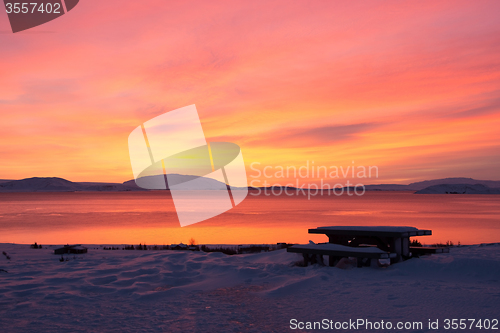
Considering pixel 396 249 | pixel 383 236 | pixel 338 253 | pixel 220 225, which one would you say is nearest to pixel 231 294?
pixel 338 253

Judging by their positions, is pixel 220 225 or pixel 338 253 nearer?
pixel 338 253

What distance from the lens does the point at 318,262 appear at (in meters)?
8.13

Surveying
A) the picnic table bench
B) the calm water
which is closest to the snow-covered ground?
the picnic table bench

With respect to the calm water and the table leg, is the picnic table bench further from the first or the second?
the calm water

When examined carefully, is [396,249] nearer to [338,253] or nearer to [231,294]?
[338,253]

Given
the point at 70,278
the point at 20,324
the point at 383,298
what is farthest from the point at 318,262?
the point at 20,324

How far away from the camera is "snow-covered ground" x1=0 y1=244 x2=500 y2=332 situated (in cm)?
460

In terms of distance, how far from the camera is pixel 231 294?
19.7ft

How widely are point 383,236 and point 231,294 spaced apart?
146 inches

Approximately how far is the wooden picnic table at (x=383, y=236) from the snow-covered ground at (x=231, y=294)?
463 mm

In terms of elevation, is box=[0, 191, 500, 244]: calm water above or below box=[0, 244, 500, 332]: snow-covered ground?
below

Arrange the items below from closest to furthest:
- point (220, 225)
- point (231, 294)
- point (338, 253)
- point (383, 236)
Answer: point (231, 294), point (338, 253), point (383, 236), point (220, 225)

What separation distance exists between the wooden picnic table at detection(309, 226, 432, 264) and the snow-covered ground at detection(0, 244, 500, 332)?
1.52ft

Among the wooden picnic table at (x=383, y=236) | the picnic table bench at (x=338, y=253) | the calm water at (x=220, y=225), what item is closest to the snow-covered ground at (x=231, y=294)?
the picnic table bench at (x=338, y=253)
